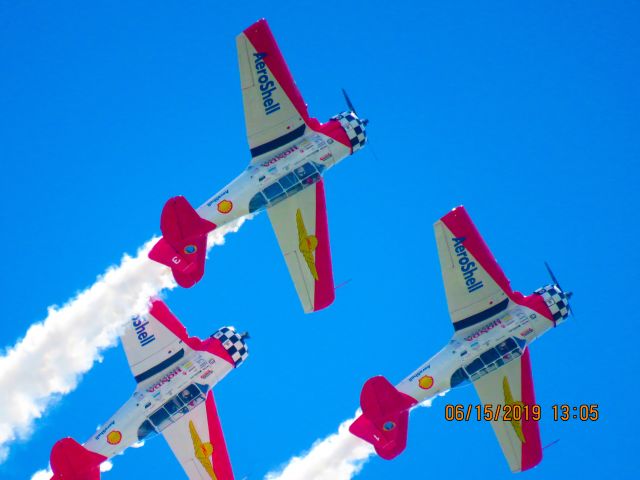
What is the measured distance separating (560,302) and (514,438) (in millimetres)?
4911

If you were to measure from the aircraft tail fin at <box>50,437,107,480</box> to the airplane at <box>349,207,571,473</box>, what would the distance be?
28.2 ft

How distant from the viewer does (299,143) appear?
49.8 meters

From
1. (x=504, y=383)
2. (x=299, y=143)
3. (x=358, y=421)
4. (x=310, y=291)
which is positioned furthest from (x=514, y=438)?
(x=299, y=143)

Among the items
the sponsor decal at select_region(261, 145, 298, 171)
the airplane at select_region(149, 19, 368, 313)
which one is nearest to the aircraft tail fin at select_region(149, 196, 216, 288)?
the airplane at select_region(149, 19, 368, 313)

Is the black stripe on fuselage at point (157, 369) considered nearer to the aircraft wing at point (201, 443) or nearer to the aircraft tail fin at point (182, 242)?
the aircraft wing at point (201, 443)

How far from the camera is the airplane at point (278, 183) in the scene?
1911 inches

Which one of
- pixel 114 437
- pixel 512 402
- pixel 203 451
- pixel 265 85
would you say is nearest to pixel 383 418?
pixel 512 402

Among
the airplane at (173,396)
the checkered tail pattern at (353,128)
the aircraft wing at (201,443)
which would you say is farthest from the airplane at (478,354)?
the airplane at (173,396)

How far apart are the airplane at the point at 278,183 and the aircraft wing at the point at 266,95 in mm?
33

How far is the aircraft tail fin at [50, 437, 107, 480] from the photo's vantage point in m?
47.6

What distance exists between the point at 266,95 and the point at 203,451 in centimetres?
1212

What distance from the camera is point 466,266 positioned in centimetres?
4897

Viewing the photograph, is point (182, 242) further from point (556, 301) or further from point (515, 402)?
point (556, 301)

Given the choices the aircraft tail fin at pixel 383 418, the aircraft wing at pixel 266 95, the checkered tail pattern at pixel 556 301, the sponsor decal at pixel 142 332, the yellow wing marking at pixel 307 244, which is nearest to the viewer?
the aircraft wing at pixel 266 95
